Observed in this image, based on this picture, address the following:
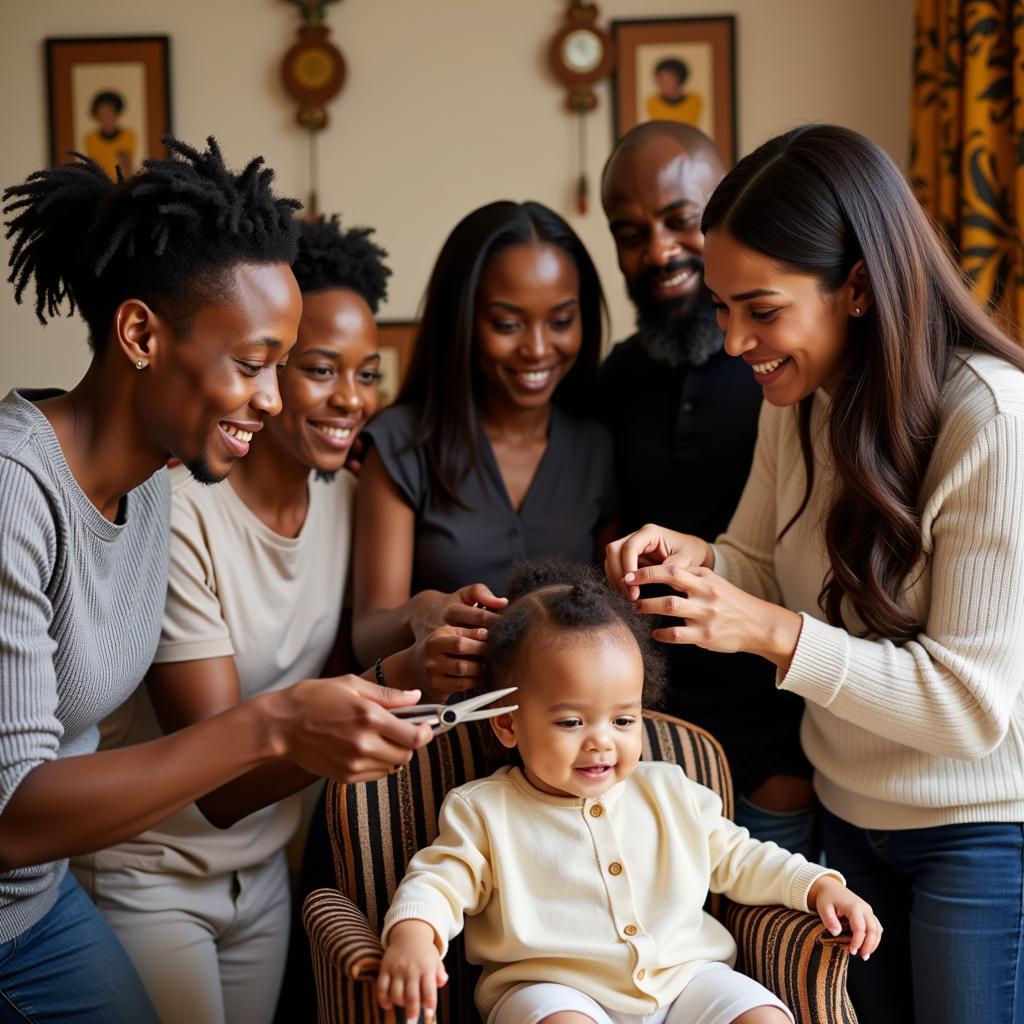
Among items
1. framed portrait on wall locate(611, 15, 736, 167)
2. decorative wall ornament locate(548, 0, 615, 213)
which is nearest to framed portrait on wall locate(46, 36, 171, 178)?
decorative wall ornament locate(548, 0, 615, 213)

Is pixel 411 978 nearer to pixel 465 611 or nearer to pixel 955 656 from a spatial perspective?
pixel 465 611

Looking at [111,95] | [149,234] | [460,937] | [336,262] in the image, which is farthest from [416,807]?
[111,95]

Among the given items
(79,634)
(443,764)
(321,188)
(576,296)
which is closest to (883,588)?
(443,764)

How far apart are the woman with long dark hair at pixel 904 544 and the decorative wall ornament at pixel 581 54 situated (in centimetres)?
215

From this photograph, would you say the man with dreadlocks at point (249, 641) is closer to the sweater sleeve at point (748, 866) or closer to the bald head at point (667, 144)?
the bald head at point (667, 144)

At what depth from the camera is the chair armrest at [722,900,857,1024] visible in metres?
1.71

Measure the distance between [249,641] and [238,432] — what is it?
63 cm

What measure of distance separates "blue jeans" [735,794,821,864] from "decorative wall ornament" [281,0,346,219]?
2606 mm

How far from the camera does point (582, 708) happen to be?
69.3 inches

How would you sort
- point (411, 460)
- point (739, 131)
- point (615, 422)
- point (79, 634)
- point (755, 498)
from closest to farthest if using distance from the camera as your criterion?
point (79, 634)
point (755, 498)
point (411, 460)
point (615, 422)
point (739, 131)

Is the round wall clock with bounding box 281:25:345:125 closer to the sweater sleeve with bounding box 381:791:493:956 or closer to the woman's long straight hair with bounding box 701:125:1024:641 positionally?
the woman's long straight hair with bounding box 701:125:1024:641

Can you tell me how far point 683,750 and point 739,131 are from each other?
103 inches

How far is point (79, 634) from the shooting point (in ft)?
5.59

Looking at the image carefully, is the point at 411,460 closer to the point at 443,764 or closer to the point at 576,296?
the point at 576,296
